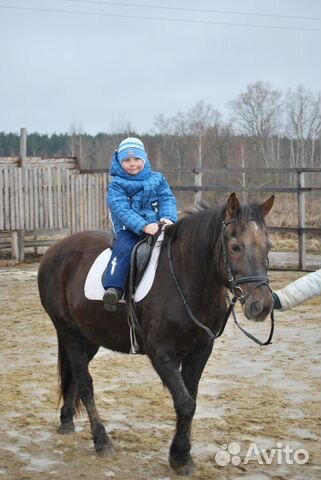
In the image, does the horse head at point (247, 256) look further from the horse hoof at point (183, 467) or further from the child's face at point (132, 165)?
the horse hoof at point (183, 467)

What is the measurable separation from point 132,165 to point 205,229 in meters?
0.81

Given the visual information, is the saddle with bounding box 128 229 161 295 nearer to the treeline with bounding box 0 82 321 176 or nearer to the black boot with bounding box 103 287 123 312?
the black boot with bounding box 103 287 123 312

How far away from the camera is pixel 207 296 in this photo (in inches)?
166

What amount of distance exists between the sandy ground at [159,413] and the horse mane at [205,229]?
4.39ft

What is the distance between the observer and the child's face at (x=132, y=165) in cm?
468

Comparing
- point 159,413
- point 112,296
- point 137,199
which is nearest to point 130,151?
point 137,199

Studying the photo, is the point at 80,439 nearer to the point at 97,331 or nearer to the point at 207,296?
the point at 97,331

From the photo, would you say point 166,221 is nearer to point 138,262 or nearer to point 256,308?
point 138,262

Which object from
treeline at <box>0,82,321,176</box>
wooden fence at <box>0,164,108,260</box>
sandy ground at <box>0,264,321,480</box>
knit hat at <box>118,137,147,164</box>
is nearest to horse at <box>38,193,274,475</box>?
sandy ground at <box>0,264,321,480</box>

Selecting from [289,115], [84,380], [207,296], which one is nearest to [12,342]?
[84,380]

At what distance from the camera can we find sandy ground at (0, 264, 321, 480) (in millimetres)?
4297

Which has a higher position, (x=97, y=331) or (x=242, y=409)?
(x=97, y=331)

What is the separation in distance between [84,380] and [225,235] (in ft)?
5.88

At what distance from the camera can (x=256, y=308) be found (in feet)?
12.0
